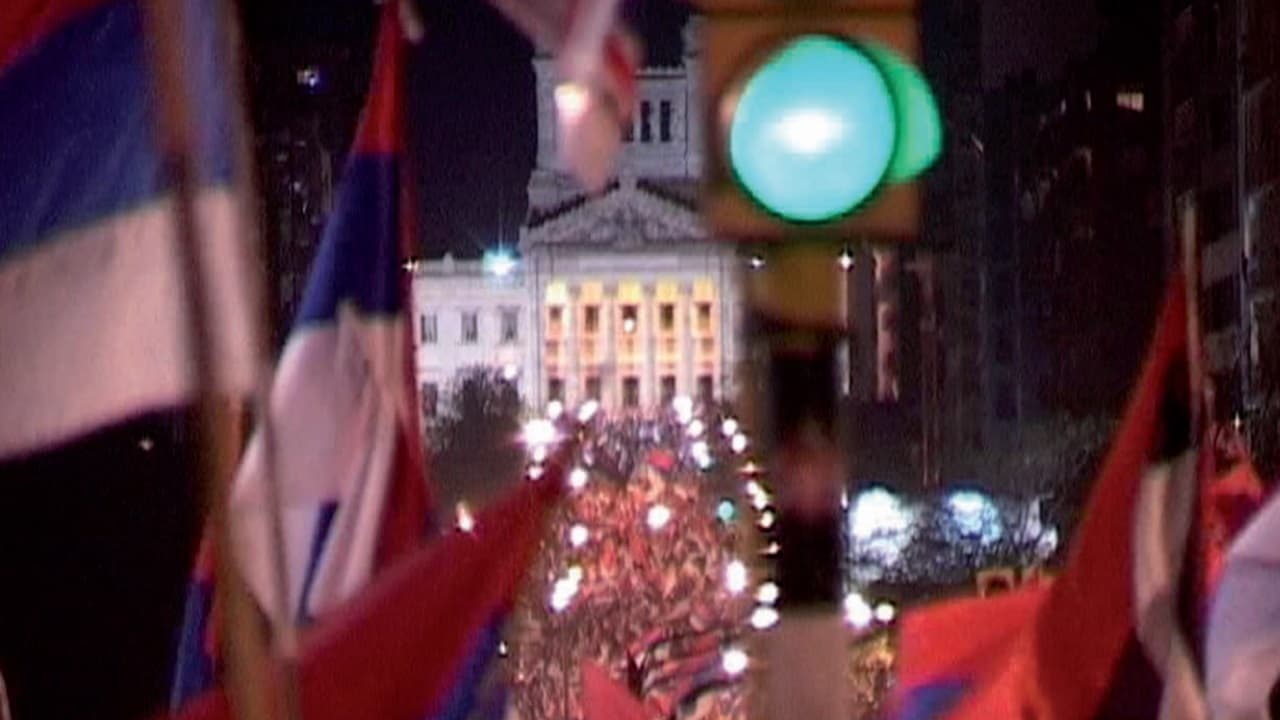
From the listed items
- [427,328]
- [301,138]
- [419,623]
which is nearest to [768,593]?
[419,623]

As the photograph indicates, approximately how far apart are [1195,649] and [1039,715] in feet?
1.21

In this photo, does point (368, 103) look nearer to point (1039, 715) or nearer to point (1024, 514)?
point (1039, 715)

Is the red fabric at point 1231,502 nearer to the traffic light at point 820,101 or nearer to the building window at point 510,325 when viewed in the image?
the traffic light at point 820,101

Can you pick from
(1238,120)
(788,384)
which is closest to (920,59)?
(788,384)

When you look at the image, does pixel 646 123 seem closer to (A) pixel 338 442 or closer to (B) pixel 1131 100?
(B) pixel 1131 100

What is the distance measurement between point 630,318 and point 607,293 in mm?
1648

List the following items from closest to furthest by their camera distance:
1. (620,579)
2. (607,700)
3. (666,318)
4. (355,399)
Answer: (355,399), (607,700), (620,579), (666,318)

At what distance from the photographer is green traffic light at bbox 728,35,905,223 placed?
21.7 ft

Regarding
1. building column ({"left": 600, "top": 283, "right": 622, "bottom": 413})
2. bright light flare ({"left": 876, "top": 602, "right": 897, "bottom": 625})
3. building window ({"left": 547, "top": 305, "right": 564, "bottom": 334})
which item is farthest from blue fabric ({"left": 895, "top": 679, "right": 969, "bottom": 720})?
building column ({"left": 600, "top": 283, "right": 622, "bottom": 413})

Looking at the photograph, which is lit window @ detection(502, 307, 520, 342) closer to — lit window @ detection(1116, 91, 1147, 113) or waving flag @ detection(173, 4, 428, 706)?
lit window @ detection(1116, 91, 1147, 113)

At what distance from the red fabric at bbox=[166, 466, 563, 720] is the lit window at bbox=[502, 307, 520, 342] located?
80952mm

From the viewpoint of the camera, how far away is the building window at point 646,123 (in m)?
86.7

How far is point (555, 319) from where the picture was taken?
9300 cm

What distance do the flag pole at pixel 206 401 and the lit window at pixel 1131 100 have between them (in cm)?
6885
